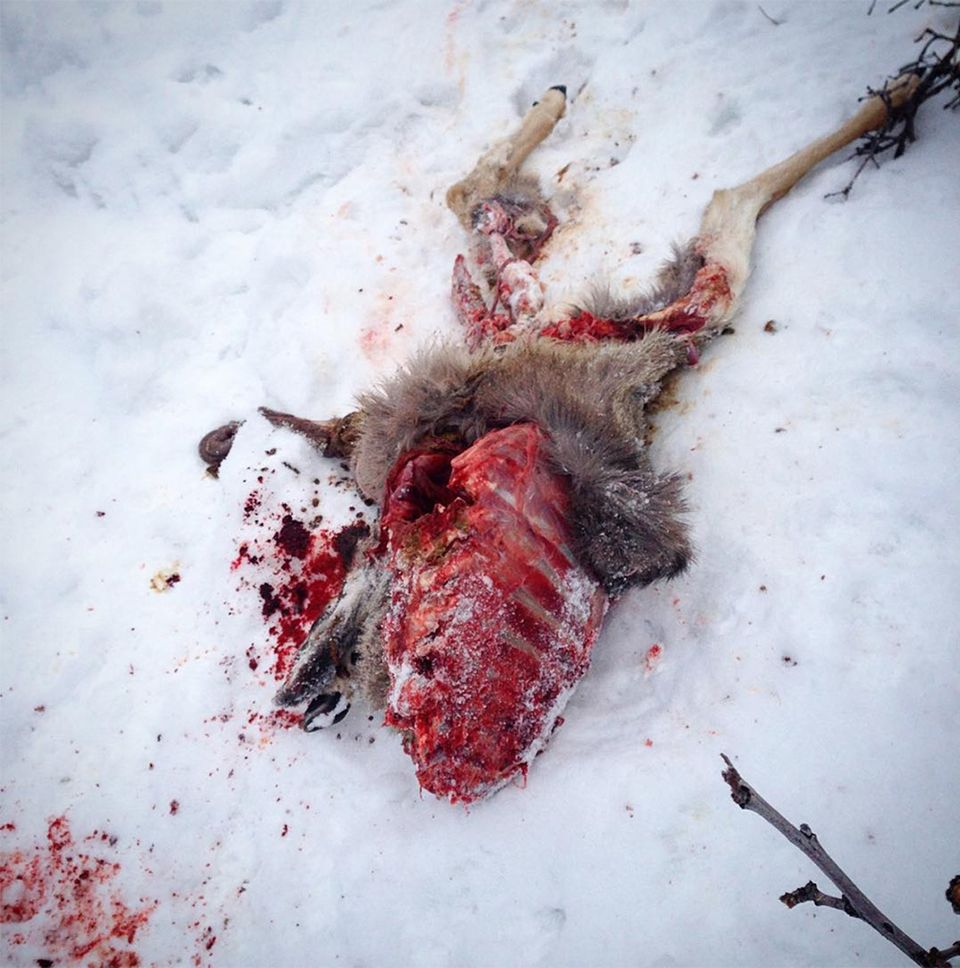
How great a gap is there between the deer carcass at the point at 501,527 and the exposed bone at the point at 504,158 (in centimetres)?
103

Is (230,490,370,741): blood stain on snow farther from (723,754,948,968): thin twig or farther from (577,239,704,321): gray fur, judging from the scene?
(723,754,948,968): thin twig

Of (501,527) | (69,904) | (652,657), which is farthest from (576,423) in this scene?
(69,904)

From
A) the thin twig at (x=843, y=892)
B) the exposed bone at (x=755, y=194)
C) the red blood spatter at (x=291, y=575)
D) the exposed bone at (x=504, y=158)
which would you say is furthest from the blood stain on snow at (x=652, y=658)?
the exposed bone at (x=504, y=158)

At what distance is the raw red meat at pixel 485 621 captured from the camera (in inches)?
63.1

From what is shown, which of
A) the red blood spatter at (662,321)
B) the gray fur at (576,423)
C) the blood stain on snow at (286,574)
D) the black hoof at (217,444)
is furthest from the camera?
the black hoof at (217,444)

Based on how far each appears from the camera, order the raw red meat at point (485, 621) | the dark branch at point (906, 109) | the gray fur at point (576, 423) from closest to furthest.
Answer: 1. the raw red meat at point (485, 621)
2. the gray fur at point (576, 423)
3. the dark branch at point (906, 109)

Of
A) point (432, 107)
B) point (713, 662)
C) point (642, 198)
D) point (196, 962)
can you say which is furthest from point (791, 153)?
point (196, 962)

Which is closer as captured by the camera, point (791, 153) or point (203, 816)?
point (203, 816)

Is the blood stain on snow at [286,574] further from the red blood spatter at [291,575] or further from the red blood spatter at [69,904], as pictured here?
the red blood spatter at [69,904]

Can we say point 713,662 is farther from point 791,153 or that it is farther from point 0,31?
point 0,31

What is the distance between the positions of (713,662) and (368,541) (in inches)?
51.3

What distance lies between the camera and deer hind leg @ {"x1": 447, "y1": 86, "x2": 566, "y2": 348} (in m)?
2.71

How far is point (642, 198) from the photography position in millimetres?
3037

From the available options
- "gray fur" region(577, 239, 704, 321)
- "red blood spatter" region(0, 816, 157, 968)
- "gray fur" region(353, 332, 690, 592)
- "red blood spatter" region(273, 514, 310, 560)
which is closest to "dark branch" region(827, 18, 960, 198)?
"gray fur" region(577, 239, 704, 321)
